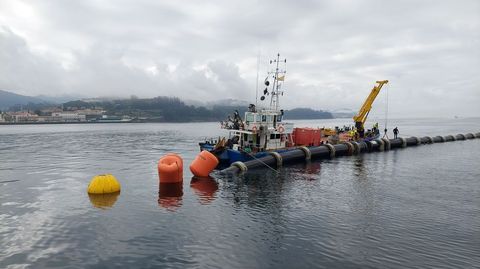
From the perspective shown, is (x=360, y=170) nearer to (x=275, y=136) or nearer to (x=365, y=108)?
(x=275, y=136)

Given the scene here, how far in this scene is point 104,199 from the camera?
2684cm

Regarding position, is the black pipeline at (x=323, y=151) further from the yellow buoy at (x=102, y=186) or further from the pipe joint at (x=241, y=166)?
the yellow buoy at (x=102, y=186)

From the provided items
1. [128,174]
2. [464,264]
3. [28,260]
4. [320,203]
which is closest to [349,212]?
[320,203]

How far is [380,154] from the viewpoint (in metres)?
59.1

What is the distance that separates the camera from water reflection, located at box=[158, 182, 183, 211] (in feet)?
83.6

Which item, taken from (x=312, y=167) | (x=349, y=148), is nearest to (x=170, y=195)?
(x=312, y=167)

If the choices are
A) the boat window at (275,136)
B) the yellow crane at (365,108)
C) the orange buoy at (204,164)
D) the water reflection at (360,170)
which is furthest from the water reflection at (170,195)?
the yellow crane at (365,108)

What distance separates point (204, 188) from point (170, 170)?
3.52 metres

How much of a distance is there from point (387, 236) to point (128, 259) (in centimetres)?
1387

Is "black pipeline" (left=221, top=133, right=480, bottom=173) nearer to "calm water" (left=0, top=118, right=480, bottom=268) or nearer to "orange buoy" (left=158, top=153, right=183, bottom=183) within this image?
"calm water" (left=0, top=118, right=480, bottom=268)

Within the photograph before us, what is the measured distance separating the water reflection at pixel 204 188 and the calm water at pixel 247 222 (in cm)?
16

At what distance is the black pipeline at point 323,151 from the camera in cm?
3941

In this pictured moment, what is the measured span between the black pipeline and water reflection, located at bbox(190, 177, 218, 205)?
339cm

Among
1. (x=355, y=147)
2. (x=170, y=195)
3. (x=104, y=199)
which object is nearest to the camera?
(x=104, y=199)
